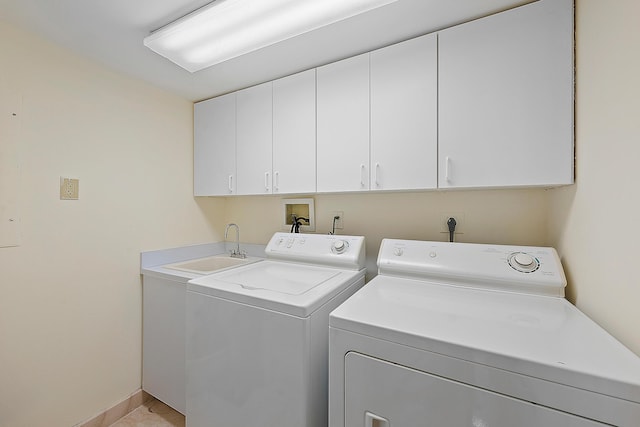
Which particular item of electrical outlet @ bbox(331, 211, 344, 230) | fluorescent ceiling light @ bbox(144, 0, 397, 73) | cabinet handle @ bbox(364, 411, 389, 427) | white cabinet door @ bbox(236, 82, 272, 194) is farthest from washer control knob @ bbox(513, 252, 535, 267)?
white cabinet door @ bbox(236, 82, 272, 194)

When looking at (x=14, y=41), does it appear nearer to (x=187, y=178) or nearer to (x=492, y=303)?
(x=187, y=178)

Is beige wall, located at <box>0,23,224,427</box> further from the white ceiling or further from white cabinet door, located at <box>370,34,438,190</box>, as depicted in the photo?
white cabinet door, located at <box>370,34,438,190</box>

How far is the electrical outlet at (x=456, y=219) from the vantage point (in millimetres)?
1636

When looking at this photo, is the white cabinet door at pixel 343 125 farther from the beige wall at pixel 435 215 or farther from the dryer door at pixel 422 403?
the dryer door at pixel 422 403

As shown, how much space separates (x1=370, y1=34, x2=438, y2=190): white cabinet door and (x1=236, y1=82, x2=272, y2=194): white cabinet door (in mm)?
783

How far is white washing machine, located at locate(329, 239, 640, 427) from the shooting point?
2.16ft

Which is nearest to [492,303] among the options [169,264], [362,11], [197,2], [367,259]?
[367,259]

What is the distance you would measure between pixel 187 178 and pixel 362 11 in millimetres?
1846

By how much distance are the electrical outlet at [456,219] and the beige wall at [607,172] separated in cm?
51

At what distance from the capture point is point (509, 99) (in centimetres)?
121

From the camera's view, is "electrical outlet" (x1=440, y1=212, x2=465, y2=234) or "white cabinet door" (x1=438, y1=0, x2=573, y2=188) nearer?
"white cabinet door" (x1=438, y1=0, x2=573, y2=188)

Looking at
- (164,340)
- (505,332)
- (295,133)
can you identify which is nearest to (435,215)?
(505,332)

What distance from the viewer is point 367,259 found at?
1.88 meters

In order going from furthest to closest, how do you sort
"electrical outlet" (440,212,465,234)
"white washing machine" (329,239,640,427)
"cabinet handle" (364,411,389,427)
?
"electrical outlet" (440,212,465,234) < "cabinet handle" (364,411,389,427) < "white washing machine" (329,239,640,427)
